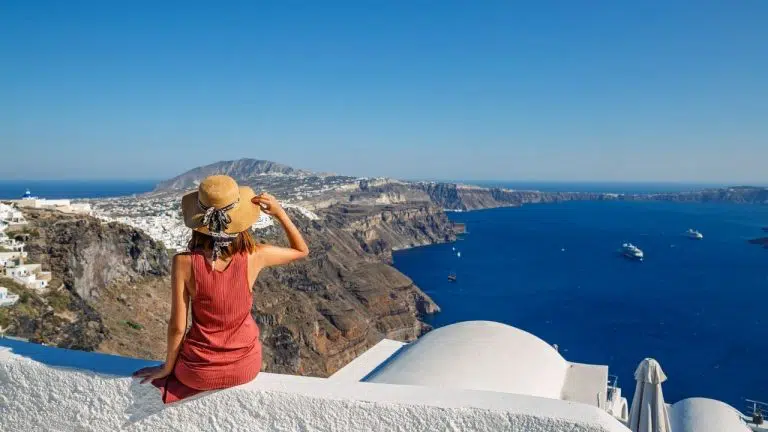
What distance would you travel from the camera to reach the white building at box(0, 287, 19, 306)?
18719 mm

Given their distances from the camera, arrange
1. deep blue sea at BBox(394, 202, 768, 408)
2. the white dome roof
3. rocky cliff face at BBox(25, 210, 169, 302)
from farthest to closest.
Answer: deep blue sea at BBox(394, 202, 768, 408)
rocky cliff face at BBox(25, 210, 169, 302)
the white dome roof

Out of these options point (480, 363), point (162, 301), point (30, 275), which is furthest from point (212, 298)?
point (162, 301)

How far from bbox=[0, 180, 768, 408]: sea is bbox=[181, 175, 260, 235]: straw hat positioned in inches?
1459

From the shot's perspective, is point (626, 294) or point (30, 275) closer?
point (30, 275)

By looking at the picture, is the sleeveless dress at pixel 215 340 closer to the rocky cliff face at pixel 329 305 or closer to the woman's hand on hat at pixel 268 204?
the woman's hand on hat at pixel 268 204

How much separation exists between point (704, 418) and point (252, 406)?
1129cm

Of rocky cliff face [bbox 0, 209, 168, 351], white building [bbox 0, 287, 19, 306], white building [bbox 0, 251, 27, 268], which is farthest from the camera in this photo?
white building [bbox 0, 251, 27, 268]

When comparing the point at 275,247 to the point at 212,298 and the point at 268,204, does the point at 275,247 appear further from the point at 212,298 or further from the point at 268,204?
the point at 212,298

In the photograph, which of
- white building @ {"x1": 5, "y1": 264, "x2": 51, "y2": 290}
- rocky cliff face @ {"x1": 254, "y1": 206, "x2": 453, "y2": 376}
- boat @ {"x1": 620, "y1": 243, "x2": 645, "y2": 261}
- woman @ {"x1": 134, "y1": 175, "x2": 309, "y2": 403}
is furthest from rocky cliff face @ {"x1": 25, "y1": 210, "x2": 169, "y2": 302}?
boat @ {"x1": 620, "y1": 243, "x2": 645, "y2": 261}

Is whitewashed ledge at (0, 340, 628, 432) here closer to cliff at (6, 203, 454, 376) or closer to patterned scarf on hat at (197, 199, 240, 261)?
patterned scarf on hat at (197, 199, 240, 261)

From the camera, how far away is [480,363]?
37.4 feet

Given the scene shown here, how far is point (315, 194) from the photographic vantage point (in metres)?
122

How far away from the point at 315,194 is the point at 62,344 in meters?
104

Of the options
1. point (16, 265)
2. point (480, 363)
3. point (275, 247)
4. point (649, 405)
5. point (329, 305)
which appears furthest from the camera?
point (329, 305)
